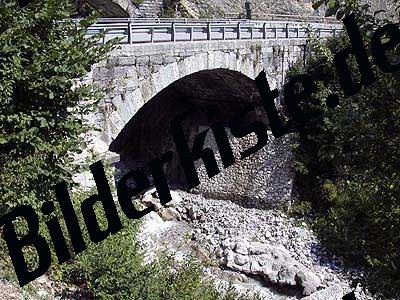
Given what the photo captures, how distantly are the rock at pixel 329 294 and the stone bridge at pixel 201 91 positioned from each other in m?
4.26

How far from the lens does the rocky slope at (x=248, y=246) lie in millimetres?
10734

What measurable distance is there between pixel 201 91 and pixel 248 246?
17.9 feet

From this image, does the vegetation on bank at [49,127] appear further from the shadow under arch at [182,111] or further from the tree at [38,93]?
the shadow under arch at [182,111]

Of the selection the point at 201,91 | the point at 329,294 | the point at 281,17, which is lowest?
the point at 329,294

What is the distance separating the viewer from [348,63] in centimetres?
445

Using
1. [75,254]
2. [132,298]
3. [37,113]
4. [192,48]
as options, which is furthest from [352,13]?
[192,48]

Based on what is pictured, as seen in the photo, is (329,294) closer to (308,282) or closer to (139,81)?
(308,282)

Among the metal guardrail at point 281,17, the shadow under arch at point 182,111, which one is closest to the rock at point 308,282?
the shadow under arch at point 182,111

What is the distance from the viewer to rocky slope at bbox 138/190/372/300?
423 inches

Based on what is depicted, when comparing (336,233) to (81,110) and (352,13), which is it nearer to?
(352,13)

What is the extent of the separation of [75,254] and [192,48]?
5.64m

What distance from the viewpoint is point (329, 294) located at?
10055 millimetres

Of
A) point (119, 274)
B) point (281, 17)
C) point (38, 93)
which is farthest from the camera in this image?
point (281, 17)

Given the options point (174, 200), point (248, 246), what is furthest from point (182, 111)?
point (248, 246)
